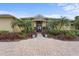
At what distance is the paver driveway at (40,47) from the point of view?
5133 millimetres

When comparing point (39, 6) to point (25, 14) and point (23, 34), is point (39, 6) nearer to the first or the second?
point (25, 14)

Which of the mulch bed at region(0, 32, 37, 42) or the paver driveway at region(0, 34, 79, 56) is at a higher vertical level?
the mulch bed at region(0, 32, 37, 42)

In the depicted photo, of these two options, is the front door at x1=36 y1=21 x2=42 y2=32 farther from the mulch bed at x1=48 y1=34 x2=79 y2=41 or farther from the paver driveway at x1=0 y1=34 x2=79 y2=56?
the mulch bed at x1=48 y1=34 x2=79 y2=41

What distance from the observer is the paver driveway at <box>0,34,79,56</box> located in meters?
5.13

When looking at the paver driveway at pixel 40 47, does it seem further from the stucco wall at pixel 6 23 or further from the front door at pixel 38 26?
the stucco wall at pixel 6 23

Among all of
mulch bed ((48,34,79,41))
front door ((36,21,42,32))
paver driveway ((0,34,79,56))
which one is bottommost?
paver driveway ((0,34,79,56))

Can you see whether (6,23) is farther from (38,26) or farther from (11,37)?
(38,26)

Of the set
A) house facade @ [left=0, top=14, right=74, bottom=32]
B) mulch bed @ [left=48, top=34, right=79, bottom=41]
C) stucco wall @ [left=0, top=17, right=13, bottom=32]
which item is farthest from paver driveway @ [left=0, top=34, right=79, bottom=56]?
stucco wall @ [left=0, top=17, right=13, bottom=32]

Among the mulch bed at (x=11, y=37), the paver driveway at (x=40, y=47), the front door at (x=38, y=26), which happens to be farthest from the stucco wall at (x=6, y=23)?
the front door at (x=38, y=26)

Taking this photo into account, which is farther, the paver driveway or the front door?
the front door

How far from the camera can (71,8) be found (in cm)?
543

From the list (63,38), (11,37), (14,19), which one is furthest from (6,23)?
(63,38)

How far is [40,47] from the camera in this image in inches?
210

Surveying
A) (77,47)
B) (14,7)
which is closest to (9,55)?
(14,7)
